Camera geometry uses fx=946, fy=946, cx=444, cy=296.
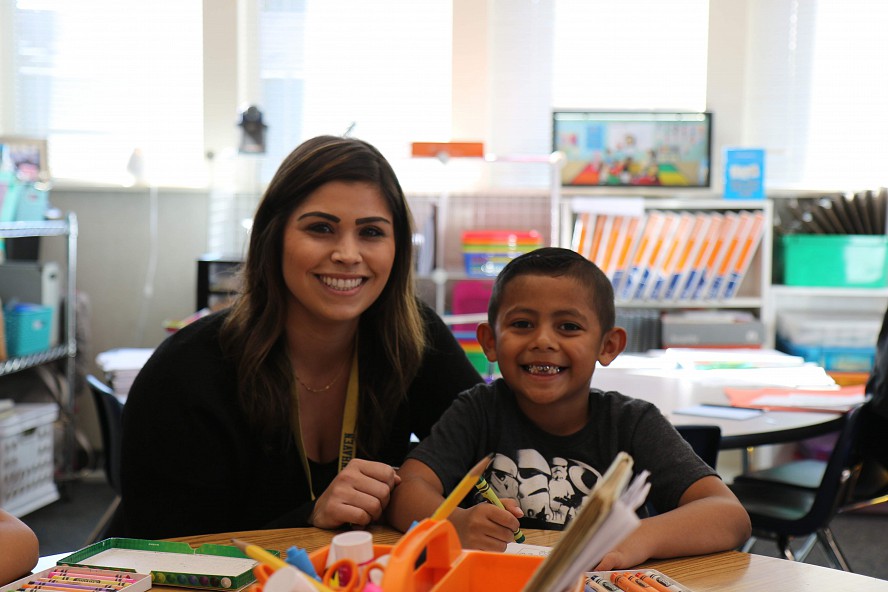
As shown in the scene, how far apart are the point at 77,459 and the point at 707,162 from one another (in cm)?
319

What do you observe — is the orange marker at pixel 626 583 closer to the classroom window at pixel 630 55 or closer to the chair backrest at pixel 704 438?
the chair backrest at pixel 704 438

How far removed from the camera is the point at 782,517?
A: 7.82ft

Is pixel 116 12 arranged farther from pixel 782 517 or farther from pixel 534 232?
pixel 782 517

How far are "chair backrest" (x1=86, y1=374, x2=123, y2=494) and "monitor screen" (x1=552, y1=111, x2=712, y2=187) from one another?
243cm

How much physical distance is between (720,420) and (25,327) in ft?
9.15

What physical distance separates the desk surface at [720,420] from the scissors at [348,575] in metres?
1.52

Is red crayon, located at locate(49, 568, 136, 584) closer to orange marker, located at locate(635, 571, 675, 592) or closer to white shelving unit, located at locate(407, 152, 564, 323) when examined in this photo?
orange marker, located at locate(635, 571, 675, 592)

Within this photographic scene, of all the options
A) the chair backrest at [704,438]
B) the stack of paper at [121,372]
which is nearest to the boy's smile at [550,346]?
the chair backrest at [704,438]

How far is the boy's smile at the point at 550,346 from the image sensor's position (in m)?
1.41

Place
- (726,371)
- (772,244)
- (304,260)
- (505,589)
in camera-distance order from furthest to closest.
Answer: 1. (772,244)
2. (726,371)
3. (304,260)
4. (505,589)

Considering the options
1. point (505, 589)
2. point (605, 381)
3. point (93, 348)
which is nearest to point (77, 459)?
point (93, 348)

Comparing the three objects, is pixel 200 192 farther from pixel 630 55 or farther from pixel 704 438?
pixel 704 438

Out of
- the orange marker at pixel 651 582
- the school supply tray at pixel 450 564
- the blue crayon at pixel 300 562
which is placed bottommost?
the orange marker at pixel 651 582

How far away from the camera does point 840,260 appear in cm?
403
